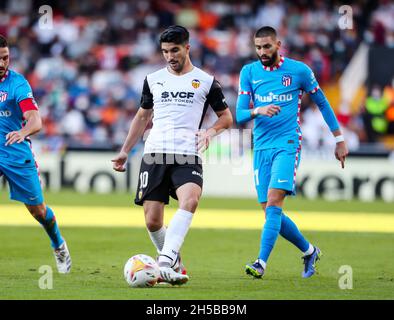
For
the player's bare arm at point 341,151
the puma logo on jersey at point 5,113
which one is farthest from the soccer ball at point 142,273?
the player's bare arm at point 341,151

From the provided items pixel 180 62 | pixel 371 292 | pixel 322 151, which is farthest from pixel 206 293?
pixel 322 151

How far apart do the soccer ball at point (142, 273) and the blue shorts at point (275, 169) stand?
1.80 meters

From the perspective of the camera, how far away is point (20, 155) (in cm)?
966

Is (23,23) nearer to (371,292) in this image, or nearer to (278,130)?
(278,130)

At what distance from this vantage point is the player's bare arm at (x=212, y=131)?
331 inches

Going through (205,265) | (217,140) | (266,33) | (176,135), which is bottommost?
(205,265)

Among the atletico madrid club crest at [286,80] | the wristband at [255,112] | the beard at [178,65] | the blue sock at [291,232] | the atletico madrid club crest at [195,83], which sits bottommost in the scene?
the blue sock at [291,232]

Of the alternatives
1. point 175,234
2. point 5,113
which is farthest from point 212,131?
point 5,113

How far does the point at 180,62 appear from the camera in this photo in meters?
8.66

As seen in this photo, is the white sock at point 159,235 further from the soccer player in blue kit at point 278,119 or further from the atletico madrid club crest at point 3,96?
the atletico madrid club crest at point 3,96

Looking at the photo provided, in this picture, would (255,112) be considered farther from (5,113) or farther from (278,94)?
(5,113)

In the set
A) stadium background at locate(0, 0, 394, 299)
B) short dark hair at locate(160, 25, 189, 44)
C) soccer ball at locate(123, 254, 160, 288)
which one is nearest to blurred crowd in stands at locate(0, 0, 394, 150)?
stadium background at locate(0, 0, 394, 299)

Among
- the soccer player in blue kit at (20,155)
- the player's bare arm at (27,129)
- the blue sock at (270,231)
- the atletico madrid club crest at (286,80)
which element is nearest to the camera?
the player's bare arm at (27,129)

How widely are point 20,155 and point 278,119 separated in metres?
2.73
